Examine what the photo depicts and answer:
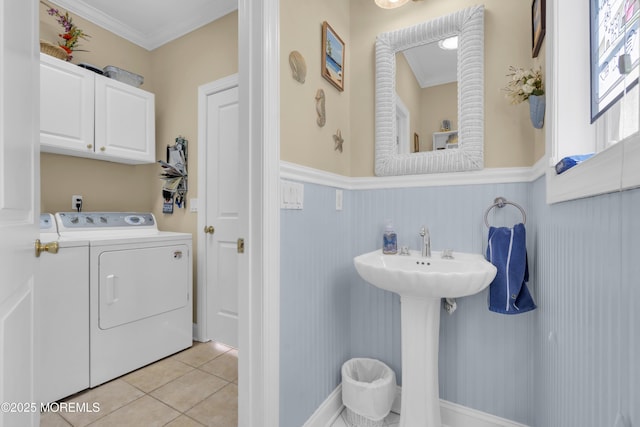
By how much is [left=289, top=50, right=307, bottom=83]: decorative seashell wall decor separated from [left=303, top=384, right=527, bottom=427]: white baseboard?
1611 mm

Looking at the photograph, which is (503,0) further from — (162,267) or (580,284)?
(162,267)

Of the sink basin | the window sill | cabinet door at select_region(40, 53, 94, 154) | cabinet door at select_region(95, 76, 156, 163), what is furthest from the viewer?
cabinet door at select_region(95, 76, 156, 163)

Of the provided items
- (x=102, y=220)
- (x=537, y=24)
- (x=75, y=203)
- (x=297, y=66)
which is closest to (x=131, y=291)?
(x=102, y=220)

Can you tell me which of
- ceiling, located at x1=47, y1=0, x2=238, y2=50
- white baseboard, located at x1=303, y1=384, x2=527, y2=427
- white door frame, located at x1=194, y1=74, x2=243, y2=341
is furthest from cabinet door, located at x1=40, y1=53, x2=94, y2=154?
white baseboard, located at x1=303, y1=384, x2=527, y2=427

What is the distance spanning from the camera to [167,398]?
1762 millimetres

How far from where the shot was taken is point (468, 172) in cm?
149

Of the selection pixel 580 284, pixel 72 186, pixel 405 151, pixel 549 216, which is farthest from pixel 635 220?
pixel 72 186

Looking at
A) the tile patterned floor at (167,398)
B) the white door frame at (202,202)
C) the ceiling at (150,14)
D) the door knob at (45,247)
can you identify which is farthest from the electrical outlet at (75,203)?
the door knob at (45,247)

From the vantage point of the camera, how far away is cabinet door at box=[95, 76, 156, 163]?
7.81 ft

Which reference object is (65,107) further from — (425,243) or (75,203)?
(425,243)

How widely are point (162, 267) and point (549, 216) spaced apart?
2438mm

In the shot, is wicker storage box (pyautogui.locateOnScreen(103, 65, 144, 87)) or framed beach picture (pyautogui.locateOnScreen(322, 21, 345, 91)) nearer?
framed beach picture (pyautogui.locateOnScreen(322, 21, 345, 91))

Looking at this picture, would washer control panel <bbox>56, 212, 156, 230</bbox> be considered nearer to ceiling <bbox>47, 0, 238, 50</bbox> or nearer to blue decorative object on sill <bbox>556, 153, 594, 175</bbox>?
ceiling <bbox>47, 0, 238, 50</bbox>

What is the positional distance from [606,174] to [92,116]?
304 centimetres
